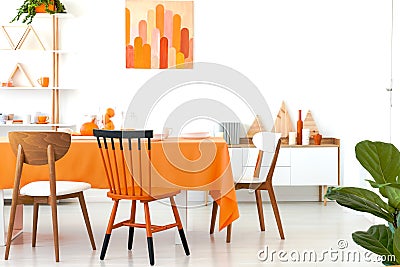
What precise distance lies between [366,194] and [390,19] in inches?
149

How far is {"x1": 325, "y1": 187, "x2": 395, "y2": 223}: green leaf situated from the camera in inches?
65.4

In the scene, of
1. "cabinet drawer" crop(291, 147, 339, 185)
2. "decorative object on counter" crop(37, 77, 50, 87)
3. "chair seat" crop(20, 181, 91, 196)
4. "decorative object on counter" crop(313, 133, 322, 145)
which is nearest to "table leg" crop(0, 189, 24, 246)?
"chair seat" crop(20, 181, 91, 196)

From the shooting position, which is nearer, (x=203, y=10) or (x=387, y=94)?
(x=387, y=94)

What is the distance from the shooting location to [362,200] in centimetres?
171

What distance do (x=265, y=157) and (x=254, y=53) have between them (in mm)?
1055

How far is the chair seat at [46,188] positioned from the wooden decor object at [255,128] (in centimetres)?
A: 255

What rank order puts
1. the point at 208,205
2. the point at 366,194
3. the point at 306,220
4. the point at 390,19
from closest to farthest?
the point at 366,194 → the point at 390,19 → the point at 306,220 → the point at 208,205

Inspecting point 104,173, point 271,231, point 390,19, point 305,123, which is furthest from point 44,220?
point 390,19

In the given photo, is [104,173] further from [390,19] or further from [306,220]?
[390,19]

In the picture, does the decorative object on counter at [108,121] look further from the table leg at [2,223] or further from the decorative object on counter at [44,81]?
the decorative object on counter at [44,81]

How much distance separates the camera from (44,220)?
571 cm

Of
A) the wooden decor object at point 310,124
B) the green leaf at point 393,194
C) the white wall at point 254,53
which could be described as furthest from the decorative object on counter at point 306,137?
the green leaf at point 393,194

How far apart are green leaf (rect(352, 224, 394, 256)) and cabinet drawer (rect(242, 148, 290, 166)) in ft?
15.1

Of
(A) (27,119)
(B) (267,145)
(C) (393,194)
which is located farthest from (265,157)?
(C) (393,194)
